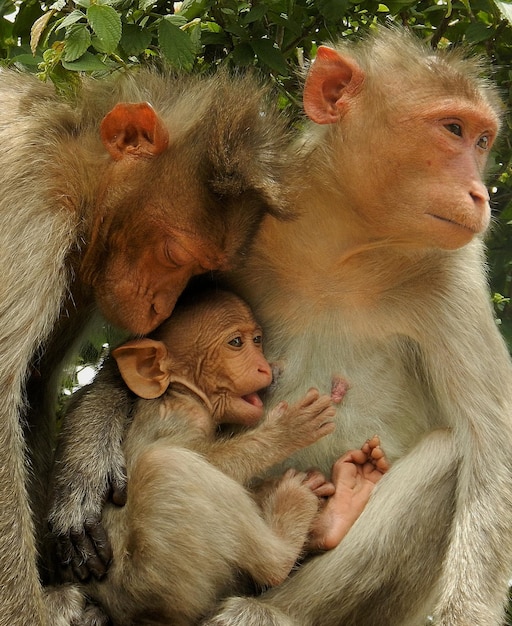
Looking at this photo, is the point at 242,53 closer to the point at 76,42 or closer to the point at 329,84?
the point at 329,84

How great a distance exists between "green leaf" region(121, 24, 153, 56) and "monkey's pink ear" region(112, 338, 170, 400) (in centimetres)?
148

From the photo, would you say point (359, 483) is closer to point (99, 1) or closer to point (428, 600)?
point (428, 600)

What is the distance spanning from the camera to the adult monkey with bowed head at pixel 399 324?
539 cm

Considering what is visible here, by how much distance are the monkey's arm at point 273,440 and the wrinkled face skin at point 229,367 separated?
0.17 meters

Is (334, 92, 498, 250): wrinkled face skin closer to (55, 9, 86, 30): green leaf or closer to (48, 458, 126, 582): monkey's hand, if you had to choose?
(55, 9, 86, 30): green leaf

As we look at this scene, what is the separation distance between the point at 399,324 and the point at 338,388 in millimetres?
475

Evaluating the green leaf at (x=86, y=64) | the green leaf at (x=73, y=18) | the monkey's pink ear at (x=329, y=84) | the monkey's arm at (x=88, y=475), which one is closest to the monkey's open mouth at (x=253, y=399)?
the monkey's arm at (x=88, y=475)

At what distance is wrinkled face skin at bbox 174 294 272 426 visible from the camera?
225 inches

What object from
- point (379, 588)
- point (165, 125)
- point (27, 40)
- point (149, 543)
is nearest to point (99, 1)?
point (165, 125)

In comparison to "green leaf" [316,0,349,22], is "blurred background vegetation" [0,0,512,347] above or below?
below

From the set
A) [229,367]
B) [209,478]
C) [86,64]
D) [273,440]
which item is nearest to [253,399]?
[229,367]

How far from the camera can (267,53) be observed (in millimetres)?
5508

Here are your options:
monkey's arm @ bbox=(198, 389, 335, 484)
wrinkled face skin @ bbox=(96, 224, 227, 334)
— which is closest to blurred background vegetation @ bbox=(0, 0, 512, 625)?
wrinkled face skin @ bbox=(96, 224, 227, 334)

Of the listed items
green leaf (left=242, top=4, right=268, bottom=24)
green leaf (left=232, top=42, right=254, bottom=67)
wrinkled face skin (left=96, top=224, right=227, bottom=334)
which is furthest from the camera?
green leaf (left=232, top=42, right=254, bottom=67)
